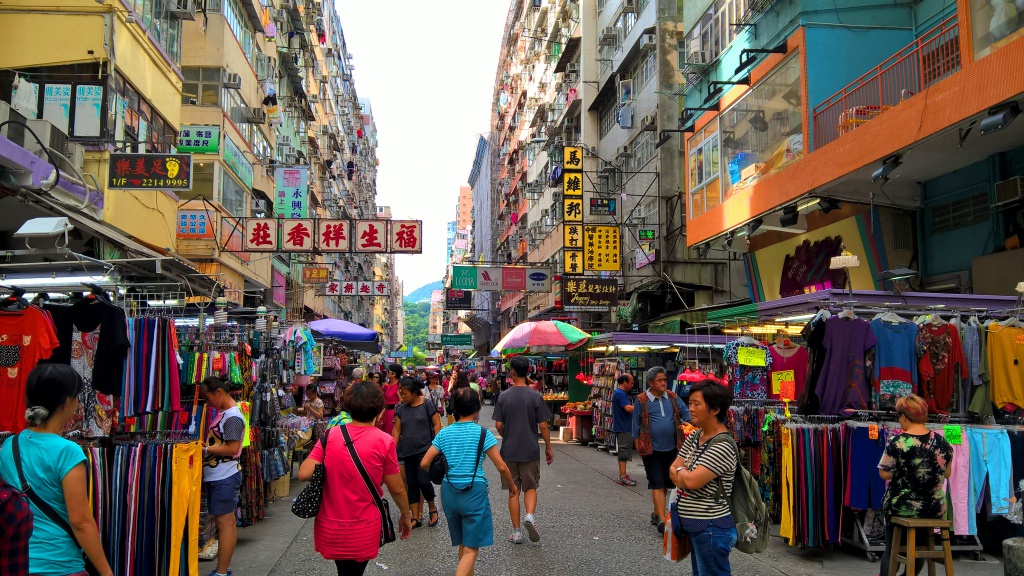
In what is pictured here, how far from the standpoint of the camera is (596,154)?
3216 cm

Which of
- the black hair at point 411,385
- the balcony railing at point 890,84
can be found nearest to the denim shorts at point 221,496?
the black hair at point 411,385

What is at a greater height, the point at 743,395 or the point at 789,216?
the point at 789,216

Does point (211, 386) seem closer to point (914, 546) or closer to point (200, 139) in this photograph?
point (914, 546)

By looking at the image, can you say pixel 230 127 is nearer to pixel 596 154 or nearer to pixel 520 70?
pixel 596 154

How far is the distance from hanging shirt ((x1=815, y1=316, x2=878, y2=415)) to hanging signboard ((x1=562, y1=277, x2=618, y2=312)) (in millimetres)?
15584

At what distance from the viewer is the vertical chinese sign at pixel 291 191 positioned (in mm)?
27234

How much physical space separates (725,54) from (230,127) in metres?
13.2

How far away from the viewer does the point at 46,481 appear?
3.45 metres

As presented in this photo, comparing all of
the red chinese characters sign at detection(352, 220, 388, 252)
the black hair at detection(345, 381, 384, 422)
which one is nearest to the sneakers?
the black hair at detection(345, 381, 384, 422)

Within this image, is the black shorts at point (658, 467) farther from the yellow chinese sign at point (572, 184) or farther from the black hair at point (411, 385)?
the yellow chinese sign at point (572, 184)

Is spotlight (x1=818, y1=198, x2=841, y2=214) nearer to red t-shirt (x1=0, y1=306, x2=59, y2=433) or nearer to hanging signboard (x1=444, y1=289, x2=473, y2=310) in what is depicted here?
red t-shirt (x1=0, y1=306, x2=59, y2=433)

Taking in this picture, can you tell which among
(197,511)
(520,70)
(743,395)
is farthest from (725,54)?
(520,70)

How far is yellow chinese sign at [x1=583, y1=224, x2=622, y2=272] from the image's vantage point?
79.3ft

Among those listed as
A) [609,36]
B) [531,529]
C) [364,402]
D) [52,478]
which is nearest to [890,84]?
[531,529]
